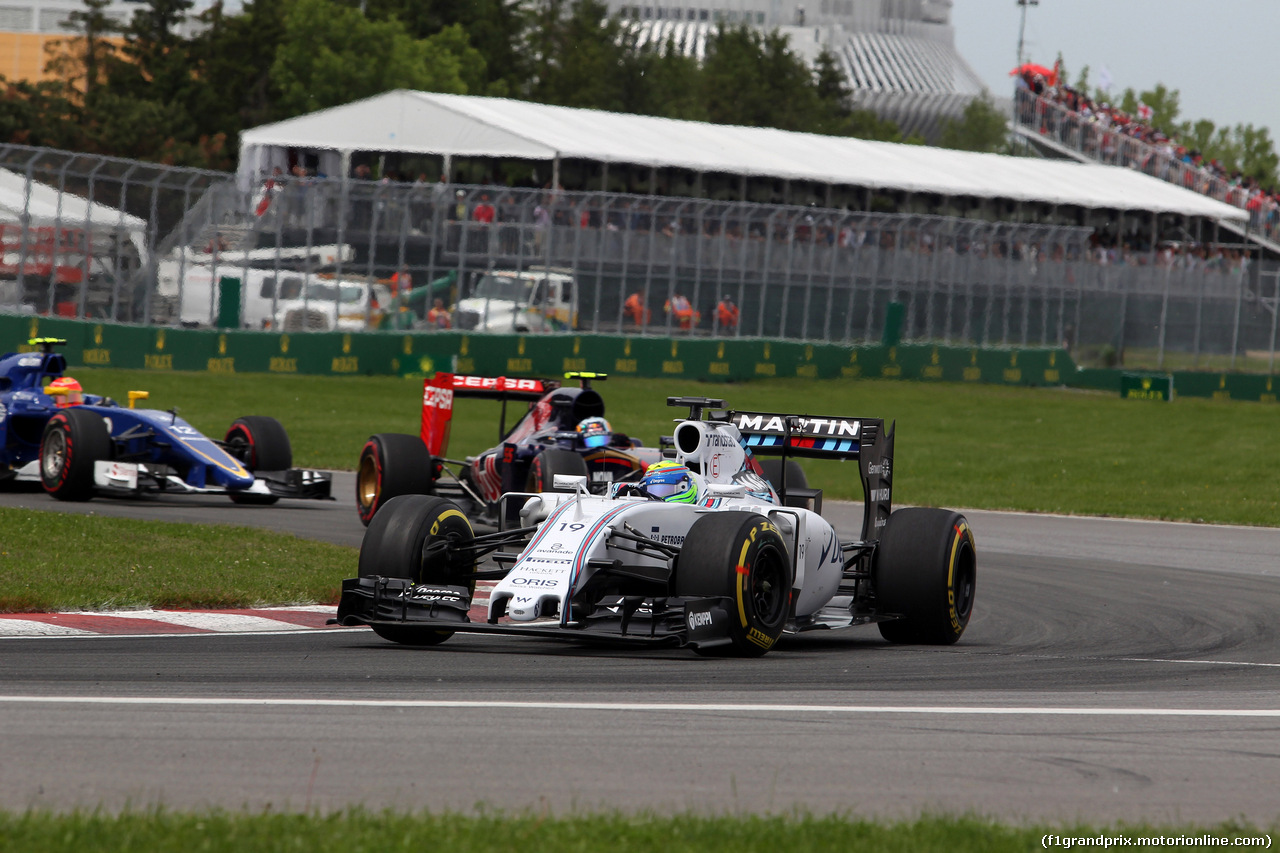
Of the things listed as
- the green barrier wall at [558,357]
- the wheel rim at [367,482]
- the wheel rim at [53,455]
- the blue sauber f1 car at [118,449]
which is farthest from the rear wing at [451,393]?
the green barrier wall at [558,357]

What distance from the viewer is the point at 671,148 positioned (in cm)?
5112

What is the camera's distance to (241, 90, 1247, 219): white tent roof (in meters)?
48.1

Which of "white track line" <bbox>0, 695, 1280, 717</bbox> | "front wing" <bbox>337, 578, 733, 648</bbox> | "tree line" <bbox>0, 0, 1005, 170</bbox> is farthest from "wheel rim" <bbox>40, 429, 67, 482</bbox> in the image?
"tree line" <bbox>0, 0, 1005, 170</bbox>

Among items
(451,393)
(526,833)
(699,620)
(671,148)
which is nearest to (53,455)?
(451,393)

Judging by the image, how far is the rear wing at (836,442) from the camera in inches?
450

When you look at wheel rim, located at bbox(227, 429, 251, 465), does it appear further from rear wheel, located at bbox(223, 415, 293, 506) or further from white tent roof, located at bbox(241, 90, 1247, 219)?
white tent roof, located at bbox(241, 90, 1247, 219)

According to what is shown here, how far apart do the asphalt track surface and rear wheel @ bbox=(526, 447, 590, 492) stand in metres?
3.97

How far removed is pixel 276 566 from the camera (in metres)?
13.0

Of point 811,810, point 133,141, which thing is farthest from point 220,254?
point 133,141

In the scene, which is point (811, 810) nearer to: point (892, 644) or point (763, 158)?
point (892, 644)

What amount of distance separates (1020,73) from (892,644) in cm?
7318

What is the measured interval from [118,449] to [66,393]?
108cm

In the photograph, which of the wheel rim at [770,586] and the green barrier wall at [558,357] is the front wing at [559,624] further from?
the green barrier wall at [558,357]

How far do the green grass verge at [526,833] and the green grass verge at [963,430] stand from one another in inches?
655
